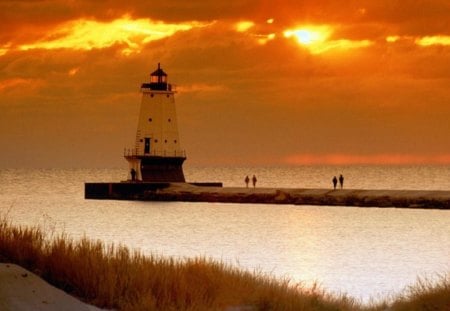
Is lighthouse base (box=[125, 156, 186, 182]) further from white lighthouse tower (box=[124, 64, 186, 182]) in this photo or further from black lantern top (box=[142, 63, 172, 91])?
black lantern top (box=[142, 63, 172, 91])

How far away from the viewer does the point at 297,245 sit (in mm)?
50375

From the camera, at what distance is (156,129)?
8356 centimetres

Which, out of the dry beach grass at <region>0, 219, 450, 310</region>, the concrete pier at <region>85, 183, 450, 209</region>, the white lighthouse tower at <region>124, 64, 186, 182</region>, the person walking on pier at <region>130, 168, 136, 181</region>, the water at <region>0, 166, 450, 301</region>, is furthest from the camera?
the person walking on pier at <region>130, 168, 136, 181</region>

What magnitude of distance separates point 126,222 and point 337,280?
35.9m

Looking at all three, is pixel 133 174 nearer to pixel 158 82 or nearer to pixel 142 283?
pixel 158 82

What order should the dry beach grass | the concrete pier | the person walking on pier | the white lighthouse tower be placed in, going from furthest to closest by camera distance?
the person walking on pier
the white lighthouse tower
the concrete pier
the dry beach grass

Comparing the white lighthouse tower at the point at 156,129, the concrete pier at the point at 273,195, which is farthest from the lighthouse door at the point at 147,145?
the concrete pier at the point at 273,195

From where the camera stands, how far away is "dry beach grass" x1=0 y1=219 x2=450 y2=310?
14781 millimetres

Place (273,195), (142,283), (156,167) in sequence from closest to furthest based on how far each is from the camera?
1. (142,283)
2. (156,167)
3. (273,195)

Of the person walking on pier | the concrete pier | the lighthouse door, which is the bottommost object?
the concrete pier

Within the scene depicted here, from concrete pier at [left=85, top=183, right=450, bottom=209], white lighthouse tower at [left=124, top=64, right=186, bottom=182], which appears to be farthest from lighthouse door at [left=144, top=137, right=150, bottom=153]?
concrete pier at [left=85, top=183, right=450, bottom=209]

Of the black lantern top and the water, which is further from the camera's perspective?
the black lantern top

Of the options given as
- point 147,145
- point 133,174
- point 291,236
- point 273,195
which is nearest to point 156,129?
point 147,145

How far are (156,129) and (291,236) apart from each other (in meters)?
30.2
